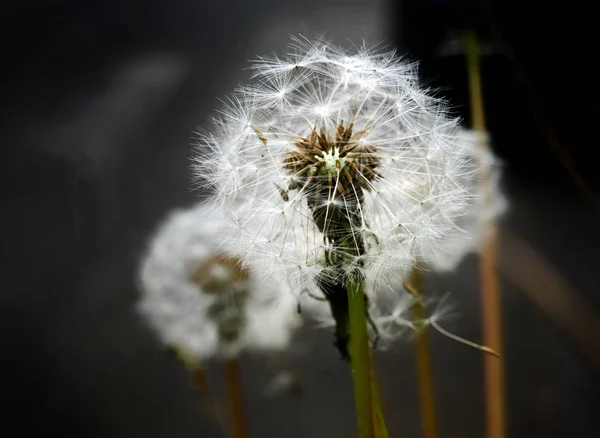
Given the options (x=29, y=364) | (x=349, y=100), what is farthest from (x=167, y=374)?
(x=349, y=100)

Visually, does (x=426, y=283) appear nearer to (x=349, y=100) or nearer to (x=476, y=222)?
(x=476, y=222)

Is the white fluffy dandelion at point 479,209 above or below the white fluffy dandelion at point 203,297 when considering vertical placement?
above

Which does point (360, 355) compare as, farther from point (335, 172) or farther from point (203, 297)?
point (203, 297)

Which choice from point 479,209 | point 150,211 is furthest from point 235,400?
point 479,209

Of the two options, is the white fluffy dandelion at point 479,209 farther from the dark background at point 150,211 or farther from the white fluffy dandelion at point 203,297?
the white fluffy dandelion at point 203,297

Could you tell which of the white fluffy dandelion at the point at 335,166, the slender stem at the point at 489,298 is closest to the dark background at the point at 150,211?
the slender stem at the point at 489,298
